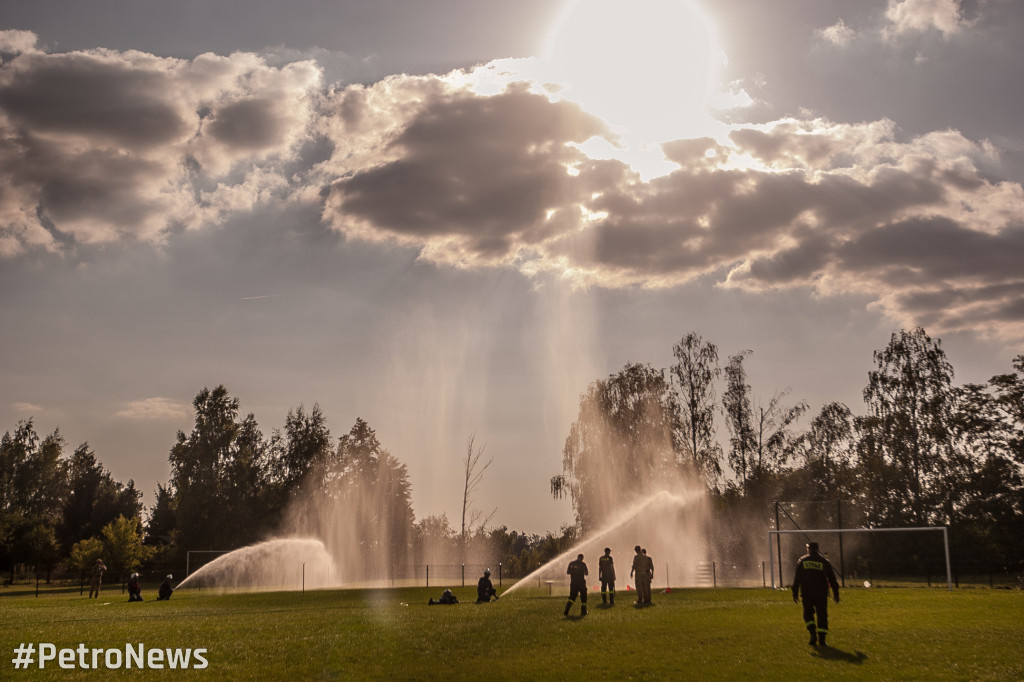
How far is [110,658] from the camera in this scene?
61.0 feet

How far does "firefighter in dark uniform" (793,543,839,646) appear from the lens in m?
19.2

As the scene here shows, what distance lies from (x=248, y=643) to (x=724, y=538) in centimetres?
5274

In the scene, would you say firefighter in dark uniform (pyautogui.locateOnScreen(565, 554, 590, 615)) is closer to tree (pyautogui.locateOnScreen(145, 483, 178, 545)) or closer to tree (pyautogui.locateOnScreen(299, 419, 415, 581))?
tree (pyautogui.locateOnScreen(299, 419, 415, 581))

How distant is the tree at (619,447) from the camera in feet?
219

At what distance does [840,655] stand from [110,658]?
17.0 metres

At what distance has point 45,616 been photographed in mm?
30484

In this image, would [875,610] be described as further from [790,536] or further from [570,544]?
[570,544]

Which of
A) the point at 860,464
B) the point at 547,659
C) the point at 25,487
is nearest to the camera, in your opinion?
the point at 547,659

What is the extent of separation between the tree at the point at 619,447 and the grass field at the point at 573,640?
116ft

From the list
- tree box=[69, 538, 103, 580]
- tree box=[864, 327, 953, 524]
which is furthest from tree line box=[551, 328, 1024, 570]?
tree box=[69, 538, 103, 580]

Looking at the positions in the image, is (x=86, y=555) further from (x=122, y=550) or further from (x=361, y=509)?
(x=361, y=509)

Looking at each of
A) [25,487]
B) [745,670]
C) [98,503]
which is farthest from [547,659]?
[25,487]

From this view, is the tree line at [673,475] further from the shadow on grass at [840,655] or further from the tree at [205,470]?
the shadow on grass at [840,655]

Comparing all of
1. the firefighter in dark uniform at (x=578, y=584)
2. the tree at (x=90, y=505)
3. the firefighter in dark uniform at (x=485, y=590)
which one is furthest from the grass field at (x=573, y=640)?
the tree at (x=90, y=505)
